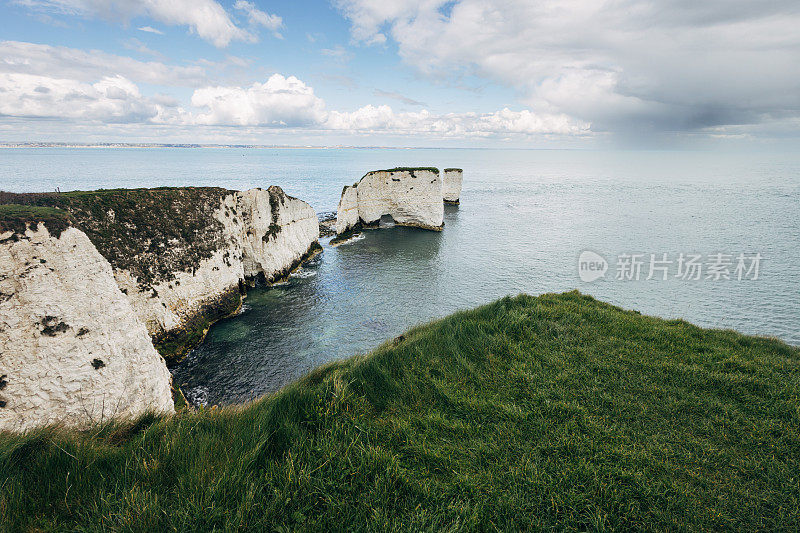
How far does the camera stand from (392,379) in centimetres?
632

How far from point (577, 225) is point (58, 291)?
153 feet

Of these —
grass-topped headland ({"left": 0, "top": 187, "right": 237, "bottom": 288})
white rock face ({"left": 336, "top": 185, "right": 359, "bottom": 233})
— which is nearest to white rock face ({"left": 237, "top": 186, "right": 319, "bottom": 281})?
grass-topped headland ({"left": 0, "top": 187, "right": 237, "bottom": 288})

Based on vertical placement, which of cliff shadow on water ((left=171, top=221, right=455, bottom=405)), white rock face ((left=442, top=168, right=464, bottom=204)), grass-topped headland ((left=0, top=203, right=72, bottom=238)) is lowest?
cliff shadow on water ((left=171, top=221, right=455, bottom=405))

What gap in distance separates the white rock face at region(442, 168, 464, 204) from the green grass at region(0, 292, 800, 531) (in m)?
55.0

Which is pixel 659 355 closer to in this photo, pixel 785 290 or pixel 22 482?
pixel 22 482

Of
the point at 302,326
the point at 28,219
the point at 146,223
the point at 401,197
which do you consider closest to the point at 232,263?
the point at 146,223

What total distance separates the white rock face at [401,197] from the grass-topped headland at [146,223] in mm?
21545

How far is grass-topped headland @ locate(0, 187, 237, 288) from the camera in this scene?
1300 centimetres

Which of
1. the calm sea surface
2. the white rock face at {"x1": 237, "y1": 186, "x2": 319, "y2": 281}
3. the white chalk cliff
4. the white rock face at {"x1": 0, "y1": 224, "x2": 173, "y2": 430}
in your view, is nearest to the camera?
the white rock face at {"x1": 0, "y1": 224, "x2": 173, "y2": 430}

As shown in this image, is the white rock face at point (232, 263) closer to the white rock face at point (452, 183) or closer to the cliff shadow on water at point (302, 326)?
the cliff shadow on water at point (302, 326)

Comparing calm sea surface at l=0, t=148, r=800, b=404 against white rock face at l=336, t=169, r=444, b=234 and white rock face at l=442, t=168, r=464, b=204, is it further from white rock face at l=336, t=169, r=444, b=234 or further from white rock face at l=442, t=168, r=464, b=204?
white rock face at l=442, t=168, r=464, b=204

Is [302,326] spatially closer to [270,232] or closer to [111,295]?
[111,295]

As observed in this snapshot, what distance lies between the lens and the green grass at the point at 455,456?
344 cm

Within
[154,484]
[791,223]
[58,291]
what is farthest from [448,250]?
[791,223]
